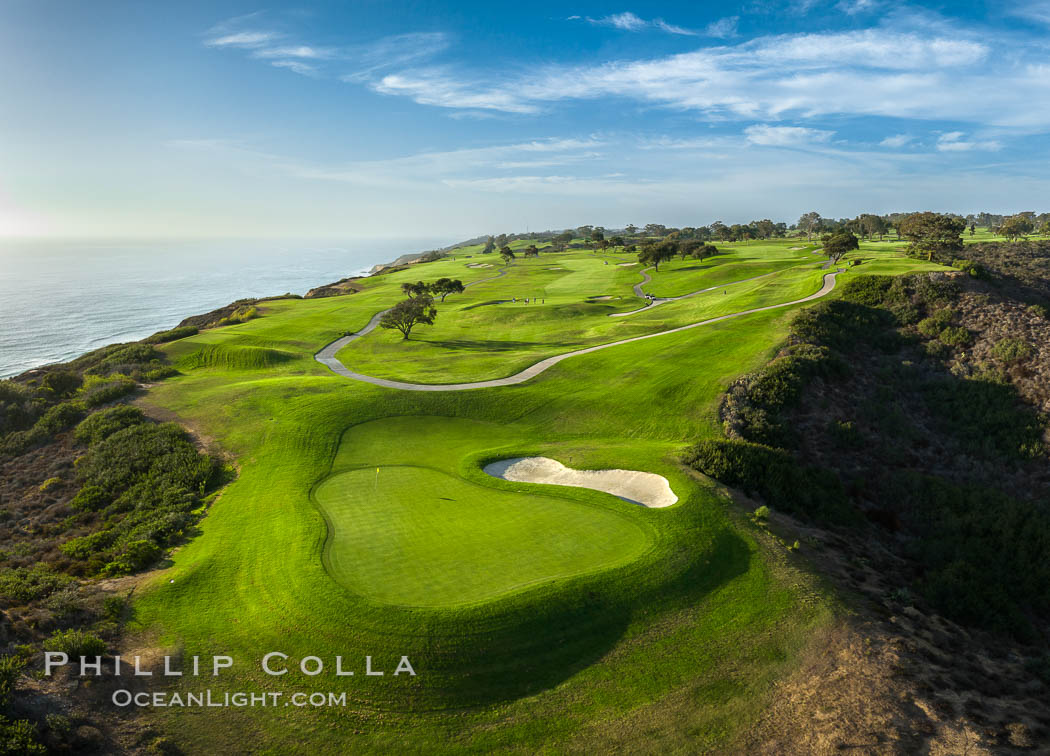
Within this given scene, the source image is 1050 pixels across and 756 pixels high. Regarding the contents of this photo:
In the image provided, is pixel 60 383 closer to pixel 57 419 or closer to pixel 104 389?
pixel 104 389

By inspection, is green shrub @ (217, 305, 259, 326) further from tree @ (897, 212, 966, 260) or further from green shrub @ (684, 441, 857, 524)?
tree @ (897, 212, 966, 260)

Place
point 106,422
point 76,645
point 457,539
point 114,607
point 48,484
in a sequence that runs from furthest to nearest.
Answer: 1. point 106,422
2. point 48,484
3. point 457,539
4. point 114,607
5. point 76,645

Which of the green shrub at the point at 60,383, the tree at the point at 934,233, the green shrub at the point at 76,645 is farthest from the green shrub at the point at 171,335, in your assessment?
the tree at the point at 934,233

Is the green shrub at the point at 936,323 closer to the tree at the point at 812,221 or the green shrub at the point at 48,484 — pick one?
the green shrub at the point at 48,484

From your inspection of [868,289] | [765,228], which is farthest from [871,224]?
[868,289]

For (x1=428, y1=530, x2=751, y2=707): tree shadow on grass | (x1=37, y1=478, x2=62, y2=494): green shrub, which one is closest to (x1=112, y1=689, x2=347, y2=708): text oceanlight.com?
(x1=428, y1=530, x2=751, y2=707): tree shadow on grass

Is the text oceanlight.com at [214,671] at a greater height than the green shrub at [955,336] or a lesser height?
lesser

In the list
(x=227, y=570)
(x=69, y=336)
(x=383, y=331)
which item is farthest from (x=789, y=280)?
(x=69, y=336)

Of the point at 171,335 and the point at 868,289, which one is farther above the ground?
the point at 868,289
